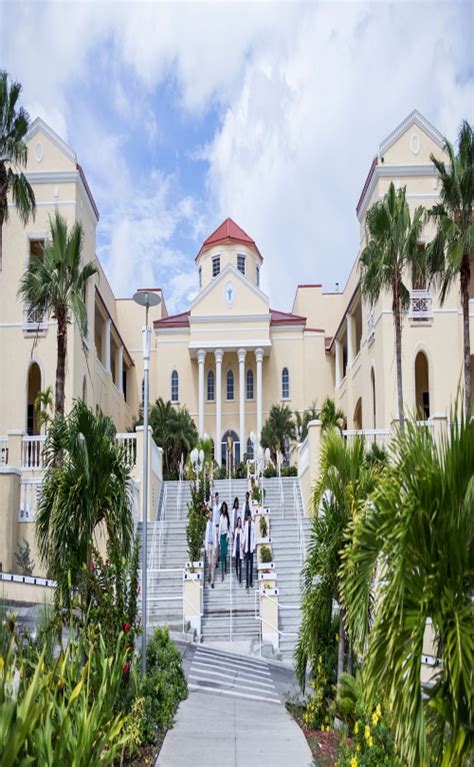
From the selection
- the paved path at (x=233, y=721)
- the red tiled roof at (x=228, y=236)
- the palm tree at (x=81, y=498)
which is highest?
the red tiled roof at (x=228, y=236)

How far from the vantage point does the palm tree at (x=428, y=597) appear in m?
5.85

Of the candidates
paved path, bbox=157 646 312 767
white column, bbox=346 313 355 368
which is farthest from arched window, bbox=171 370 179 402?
paved path, bbox=157 646 312 767

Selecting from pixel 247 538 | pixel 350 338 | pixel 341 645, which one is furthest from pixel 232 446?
pixel 341 645

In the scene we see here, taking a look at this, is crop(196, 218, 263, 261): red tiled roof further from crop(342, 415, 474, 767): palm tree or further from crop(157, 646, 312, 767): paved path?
crop(342, 415, 474, 767): palm tree

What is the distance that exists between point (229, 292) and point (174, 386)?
228 inches

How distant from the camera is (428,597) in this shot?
5980mm

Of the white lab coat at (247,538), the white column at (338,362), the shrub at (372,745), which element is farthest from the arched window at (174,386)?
the shrub at (372,745)

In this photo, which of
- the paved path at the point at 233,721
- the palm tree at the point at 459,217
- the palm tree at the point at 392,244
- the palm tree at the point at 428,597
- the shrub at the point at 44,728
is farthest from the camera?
the palm tree at the point at 392,244

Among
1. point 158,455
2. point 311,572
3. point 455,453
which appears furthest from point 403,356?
Answer: point 455,453

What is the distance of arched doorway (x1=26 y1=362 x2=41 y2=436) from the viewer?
32594 mm

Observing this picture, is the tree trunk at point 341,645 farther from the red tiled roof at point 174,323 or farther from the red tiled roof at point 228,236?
the red tiled roof at point 228,236

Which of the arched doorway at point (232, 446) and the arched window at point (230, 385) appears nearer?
the arched doorway at point (232, 446)

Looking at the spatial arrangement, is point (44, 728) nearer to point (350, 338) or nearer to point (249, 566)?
point (249, 566)

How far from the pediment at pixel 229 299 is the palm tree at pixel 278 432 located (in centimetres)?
713
